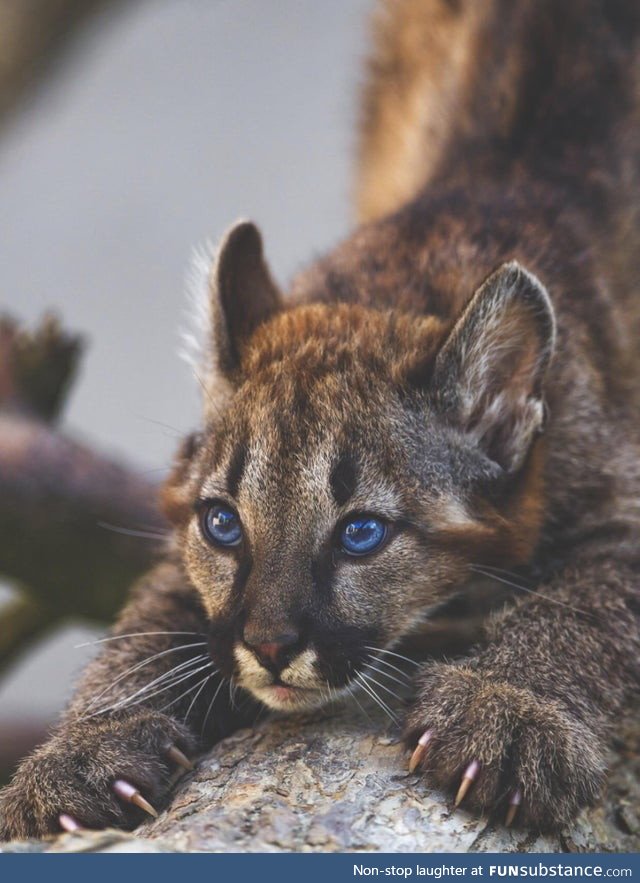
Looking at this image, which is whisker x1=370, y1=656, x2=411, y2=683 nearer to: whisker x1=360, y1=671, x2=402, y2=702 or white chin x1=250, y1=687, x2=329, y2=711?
whisker x1=360, y1=671, x2=402, y2=702

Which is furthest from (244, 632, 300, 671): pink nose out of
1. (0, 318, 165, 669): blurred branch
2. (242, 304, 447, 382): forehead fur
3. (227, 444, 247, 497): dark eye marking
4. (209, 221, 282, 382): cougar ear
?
(0, 318, 165, 669): blurred branch

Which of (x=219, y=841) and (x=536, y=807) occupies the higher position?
(x=536, y=807)

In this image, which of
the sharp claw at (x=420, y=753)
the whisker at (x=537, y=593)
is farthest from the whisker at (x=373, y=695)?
the whisker at (x=537, y=593)

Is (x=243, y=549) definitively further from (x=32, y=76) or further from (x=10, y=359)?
(x=32, y=76)
